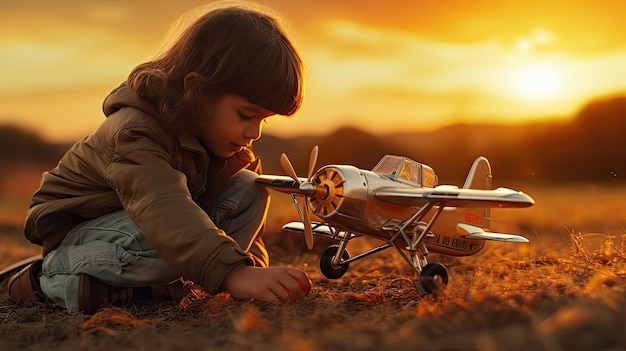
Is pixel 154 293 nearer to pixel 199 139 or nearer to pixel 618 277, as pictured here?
pixel 199 139

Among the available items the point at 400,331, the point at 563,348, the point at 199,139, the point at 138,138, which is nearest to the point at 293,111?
the point at 199,139

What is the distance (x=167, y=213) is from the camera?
10.4 feet

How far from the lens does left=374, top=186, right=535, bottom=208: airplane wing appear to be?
3.07 m

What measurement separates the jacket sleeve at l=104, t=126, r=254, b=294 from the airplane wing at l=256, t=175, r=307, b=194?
34.0 inches

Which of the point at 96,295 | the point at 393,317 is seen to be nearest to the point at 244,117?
the point at 96,295

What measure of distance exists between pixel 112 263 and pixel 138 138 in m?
0.72

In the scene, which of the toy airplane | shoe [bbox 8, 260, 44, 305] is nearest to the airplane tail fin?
the toy airplane

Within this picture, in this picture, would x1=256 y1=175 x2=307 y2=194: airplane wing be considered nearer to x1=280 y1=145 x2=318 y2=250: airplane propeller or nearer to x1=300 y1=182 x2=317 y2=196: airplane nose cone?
→ x1=280 y1=145 x2=318 y2=250: airplane propeller

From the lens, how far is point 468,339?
1.91 m

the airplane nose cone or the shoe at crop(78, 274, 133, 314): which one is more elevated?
the airplane nose cone

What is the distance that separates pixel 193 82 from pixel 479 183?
6.79ft

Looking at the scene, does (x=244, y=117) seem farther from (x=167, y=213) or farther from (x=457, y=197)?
(x=457, y=197)

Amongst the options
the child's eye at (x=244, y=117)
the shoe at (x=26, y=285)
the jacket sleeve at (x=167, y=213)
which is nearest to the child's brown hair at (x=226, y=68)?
the child's eye at (x=244, y=117)

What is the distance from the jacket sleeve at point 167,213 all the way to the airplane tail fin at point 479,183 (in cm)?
175
